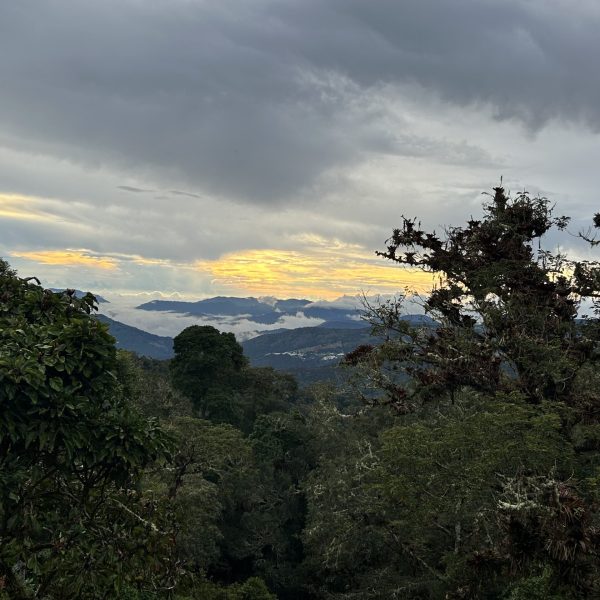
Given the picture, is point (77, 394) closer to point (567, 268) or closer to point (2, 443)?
point (2, 443)

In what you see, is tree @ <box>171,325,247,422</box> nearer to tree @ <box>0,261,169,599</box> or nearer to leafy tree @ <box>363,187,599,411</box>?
leafy tree @ <box>363,187,599,411</box>

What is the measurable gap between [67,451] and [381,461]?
43.2ft

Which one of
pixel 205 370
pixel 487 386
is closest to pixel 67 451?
pixel 487 386

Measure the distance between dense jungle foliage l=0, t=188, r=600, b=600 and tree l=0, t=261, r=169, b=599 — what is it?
1.1 inches

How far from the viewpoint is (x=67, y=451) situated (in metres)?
6.03

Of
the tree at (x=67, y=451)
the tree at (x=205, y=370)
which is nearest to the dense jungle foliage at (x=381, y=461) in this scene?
the tree at (x=67, y=451)

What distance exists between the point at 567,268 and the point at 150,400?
3519 centimetres

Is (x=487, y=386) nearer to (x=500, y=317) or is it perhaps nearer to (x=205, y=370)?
(x=500, y=317)

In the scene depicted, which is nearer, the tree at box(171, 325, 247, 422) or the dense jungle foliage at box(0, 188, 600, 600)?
the dense jungle foliage at box(0, 188, 600, 600)

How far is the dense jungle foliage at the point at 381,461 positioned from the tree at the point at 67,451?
27 millimetres

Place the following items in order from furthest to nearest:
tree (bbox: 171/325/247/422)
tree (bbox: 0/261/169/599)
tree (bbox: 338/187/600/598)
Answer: tree (bbox: 171/325/247/422), tree (bbox: 338/187/600/598), tree (bbox: 0/261/169/599)

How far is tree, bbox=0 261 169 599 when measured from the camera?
5844mm

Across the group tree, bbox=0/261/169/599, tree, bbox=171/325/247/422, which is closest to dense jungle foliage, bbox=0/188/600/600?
tree, bbox=0/261/169/599

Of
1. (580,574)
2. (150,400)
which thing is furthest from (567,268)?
(150,400)
